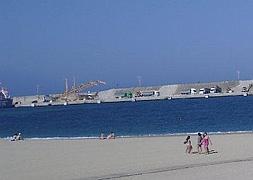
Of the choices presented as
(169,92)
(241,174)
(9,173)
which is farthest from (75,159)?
(169,92)

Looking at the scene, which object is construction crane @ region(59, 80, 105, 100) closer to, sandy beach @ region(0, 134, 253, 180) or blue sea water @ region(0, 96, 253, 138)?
A: blue sea water @ region(0, 96, 253, 138)

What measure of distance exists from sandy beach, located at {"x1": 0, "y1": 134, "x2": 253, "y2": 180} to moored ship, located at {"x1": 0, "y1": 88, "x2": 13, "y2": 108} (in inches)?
5709

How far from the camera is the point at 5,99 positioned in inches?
6924

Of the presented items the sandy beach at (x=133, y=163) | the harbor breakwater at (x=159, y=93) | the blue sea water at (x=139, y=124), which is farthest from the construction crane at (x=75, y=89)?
the sandy beach at (x=133, y=163)

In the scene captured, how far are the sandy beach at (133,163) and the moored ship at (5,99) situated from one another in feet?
476

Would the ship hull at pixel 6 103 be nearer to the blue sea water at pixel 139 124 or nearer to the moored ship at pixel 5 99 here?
the moored ship at pixel 5 99

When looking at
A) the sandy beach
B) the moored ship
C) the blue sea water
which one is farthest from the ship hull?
the sandy beach

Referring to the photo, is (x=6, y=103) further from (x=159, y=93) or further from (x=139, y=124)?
(x=139, y=124)

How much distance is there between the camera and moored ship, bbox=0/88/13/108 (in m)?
171

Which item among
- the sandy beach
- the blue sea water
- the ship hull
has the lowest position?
the sandy beach

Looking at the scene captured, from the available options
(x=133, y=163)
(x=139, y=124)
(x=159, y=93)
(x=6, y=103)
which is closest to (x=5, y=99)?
(x=6, y=103)

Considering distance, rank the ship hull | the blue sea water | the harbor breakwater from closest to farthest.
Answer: the blue sea water, the harbor breakwater, the ship hull

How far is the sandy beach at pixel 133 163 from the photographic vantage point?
1725 centimetres

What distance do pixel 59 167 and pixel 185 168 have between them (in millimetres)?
4655
